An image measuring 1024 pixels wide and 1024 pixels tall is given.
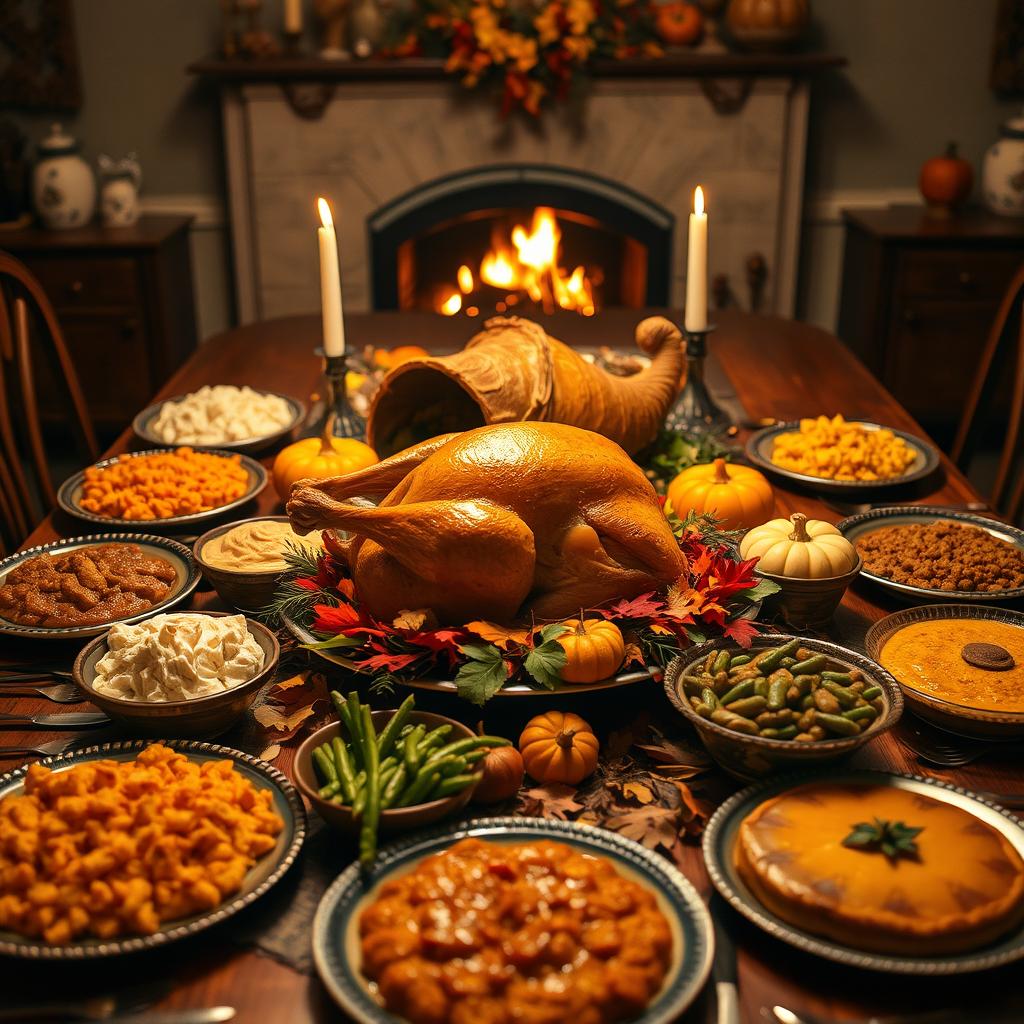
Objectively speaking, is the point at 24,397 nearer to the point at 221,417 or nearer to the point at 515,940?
the point at 221,417

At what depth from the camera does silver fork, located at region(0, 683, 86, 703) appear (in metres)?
1.65

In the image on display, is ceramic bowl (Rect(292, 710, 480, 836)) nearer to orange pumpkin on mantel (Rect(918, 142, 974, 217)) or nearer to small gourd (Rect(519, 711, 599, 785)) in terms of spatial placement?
small gourd (Rect(519, 711, 599, 785))

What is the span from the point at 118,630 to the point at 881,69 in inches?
182

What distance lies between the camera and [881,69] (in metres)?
5.23

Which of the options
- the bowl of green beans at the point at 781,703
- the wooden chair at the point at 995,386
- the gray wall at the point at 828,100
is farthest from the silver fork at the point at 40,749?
the gray wall at the point at 828,100

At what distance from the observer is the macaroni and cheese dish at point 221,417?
2.56m

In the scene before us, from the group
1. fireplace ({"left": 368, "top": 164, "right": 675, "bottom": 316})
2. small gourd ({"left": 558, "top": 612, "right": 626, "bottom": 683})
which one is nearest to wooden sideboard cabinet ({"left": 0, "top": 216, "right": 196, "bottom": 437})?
fireplace ({"left": 368, "top": 164, "right": 675, "bottom": 316})

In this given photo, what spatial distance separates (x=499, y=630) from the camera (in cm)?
158

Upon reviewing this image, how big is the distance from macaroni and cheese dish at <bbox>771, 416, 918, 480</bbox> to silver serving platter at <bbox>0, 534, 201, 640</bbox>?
1.12m

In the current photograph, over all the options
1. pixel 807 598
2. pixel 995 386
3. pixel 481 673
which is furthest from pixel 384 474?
pixel 995 386

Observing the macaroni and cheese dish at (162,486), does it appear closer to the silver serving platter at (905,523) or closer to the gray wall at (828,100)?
the silver serving platter at (905,523)

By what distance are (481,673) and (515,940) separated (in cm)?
43

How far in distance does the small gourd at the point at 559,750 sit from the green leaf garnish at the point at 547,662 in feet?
0.16

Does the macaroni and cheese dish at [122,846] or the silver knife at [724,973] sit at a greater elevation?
the macaroni and cheese dish at [122,846]
